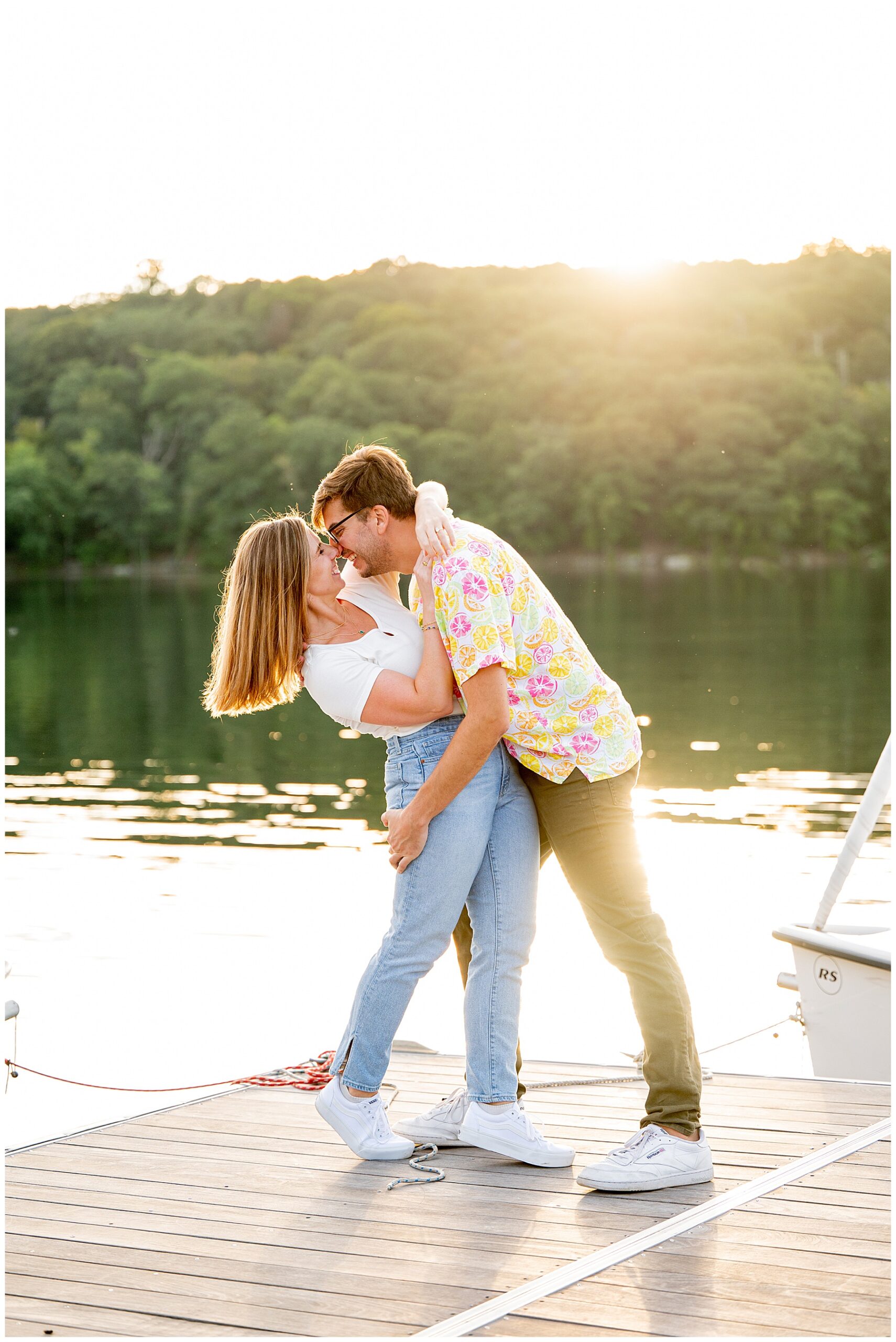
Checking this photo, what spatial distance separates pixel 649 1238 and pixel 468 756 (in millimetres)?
885

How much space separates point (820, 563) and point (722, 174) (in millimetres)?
18444

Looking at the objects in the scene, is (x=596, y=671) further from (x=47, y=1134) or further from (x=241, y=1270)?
(x=47, y=1134)

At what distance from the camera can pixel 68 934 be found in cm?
877

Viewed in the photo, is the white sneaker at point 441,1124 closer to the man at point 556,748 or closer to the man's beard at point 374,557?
the man at point 556,748

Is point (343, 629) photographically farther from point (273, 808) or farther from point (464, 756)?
point (273, 808)

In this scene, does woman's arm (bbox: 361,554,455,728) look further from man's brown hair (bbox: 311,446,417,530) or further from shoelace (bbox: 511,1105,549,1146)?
shoelace (bbox: 511,1105,549,1146)

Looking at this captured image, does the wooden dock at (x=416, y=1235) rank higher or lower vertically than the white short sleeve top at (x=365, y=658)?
lower

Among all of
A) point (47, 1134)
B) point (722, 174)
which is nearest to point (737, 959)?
point (47, 1134)

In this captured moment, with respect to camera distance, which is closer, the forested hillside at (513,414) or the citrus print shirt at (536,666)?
the citrus print shirt at (536,666)

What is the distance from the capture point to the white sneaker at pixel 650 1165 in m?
2.87

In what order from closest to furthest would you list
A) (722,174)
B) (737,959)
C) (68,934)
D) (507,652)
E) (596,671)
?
(507,652)
(596,671)
(737,959)
(68,934)
(722,174)

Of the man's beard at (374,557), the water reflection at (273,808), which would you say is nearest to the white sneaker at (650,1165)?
the man's beard at (374,557)

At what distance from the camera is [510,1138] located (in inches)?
121

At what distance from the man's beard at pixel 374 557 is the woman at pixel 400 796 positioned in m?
0.05
